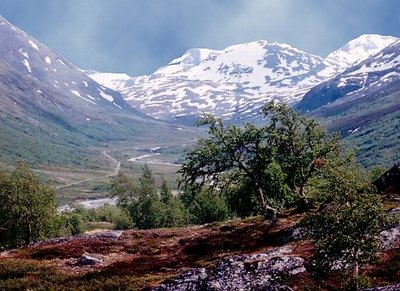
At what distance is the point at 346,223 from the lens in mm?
34969

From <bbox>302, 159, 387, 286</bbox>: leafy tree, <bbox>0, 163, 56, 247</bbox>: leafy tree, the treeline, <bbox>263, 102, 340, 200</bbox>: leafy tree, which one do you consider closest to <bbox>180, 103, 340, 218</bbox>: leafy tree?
<bbox>263, 102, 340, 200</bbox>: leafy tree

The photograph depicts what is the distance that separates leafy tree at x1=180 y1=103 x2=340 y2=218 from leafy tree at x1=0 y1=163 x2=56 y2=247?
3759cm

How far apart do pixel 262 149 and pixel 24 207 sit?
163 ft

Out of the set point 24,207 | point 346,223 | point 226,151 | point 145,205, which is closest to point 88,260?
point 226,151

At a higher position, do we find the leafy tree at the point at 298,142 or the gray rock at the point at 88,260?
the leafy tree at the point at 298,142

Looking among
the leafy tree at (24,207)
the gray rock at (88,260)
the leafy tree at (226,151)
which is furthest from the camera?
the leafy tree at (24,207)

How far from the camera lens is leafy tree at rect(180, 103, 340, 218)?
223 feet

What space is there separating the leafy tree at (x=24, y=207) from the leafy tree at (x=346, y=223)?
230 feet

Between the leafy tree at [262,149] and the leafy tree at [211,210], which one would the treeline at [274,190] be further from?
the leafy tree at [211,210]

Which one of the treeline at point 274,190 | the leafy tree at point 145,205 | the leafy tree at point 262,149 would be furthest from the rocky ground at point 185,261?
the leafy tree at point 145,205

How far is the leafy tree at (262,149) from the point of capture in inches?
2677

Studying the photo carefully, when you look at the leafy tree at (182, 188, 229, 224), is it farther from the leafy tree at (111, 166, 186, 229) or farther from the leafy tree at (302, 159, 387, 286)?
the leafy tree at (302, 159, 387, 286)

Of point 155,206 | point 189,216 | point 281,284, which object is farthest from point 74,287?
point 189,216

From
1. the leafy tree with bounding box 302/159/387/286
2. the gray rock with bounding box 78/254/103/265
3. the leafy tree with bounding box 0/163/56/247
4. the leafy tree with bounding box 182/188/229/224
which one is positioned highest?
the leafy tree with bounding box 0/163/56/247
